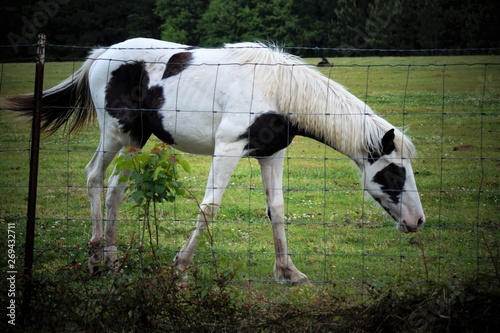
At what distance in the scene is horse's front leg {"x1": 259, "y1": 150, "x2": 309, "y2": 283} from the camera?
223 inches

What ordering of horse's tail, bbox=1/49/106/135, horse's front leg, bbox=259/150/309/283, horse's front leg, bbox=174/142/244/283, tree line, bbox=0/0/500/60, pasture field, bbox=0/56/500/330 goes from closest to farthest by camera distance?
pasture field, bbox=0/56/500/330, horse's front leg, bbox=174/142/244/283, horse's front leg, bbox=259/150/309/283, horse's tail, bbox=1/49/106/135, tree line, bbox=0/0/500/60

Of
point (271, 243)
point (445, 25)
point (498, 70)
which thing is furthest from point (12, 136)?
point (445, 25)

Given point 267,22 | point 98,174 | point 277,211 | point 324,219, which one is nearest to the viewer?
point 277,211

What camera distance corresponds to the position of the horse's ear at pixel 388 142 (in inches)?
204

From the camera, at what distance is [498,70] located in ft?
66.1

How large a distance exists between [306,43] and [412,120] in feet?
103

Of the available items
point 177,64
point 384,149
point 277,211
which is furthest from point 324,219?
point 177,64

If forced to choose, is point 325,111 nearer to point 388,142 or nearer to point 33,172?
point 388,142

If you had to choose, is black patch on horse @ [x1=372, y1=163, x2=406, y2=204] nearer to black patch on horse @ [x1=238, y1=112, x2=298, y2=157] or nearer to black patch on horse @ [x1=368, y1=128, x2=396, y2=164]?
black patch on horse @ [x1=368, y1=128, x2=396, y2=164]

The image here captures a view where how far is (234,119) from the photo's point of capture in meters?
5.39

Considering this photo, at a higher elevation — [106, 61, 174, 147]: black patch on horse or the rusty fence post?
[106, 61, 174, 147]: black patch on horse

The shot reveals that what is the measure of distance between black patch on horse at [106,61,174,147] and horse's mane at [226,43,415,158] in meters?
1.14

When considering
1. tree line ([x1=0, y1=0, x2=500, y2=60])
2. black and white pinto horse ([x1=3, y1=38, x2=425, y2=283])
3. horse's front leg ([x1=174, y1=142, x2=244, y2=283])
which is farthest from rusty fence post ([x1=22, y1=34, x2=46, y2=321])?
tree line ([x1=0, y1=0, x2=500, y2=60])

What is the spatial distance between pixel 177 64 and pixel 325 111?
1.57m
